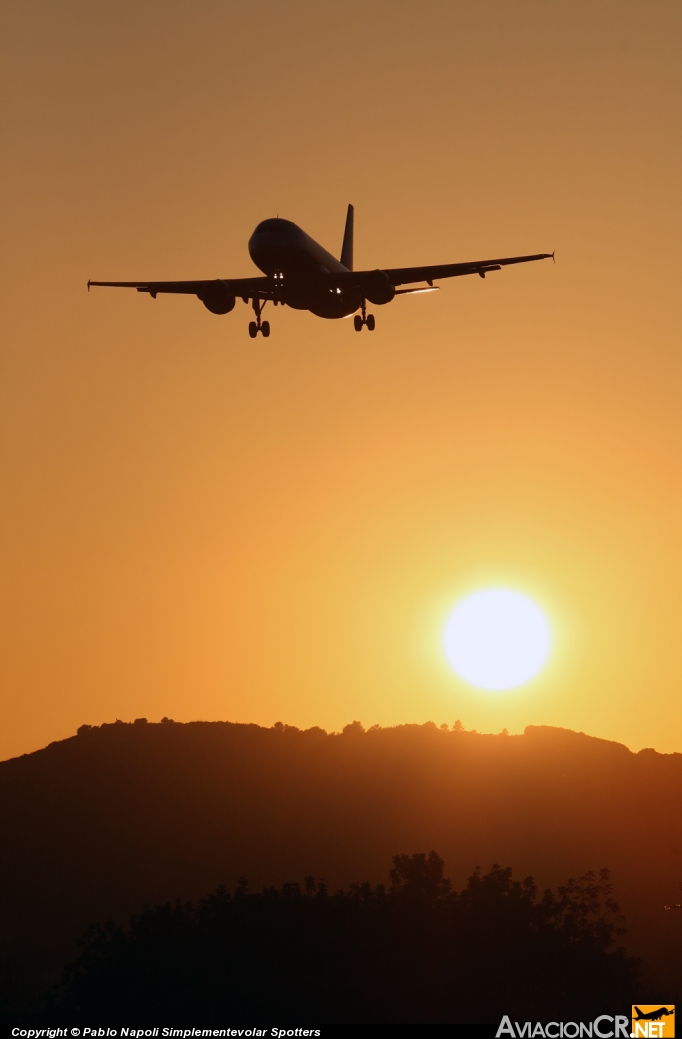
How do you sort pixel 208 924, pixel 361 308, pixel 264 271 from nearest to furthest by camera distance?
pixel 264 271 < pixel 361 308 < pixel 208 924

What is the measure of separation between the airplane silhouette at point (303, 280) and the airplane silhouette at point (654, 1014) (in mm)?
51079

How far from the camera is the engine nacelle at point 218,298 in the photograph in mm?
58812

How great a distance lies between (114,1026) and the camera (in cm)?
8906

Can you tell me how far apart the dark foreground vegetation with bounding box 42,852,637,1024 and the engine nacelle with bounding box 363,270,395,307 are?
165 feet

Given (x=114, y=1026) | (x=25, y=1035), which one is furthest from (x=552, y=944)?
(x=25, y=1035)

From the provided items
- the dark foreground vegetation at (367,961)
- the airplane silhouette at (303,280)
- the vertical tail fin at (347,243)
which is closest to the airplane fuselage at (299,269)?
the airplane silhouette at (303,280)

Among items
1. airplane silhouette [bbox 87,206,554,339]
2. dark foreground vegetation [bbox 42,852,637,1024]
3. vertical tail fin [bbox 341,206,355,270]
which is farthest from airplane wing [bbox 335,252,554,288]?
dark foreground vegetation [bbox 42,852,637,1024]

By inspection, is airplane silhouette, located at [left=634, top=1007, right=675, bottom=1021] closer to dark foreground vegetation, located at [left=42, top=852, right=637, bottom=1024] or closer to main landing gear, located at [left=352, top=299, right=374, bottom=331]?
dark foreground vegetation, located at [left=42, top=852, right=637, bottom=1024]

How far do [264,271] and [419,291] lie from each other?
729cm

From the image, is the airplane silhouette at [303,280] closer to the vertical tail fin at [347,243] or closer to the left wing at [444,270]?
the left wing at [444,270]

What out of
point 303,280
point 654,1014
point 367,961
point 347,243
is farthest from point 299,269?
point 654,1014

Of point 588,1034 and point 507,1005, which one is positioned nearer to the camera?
point 588,1034

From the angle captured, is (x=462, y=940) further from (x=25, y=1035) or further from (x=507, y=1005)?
(x=25, y=1035)

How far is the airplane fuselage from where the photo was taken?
5547 cm
